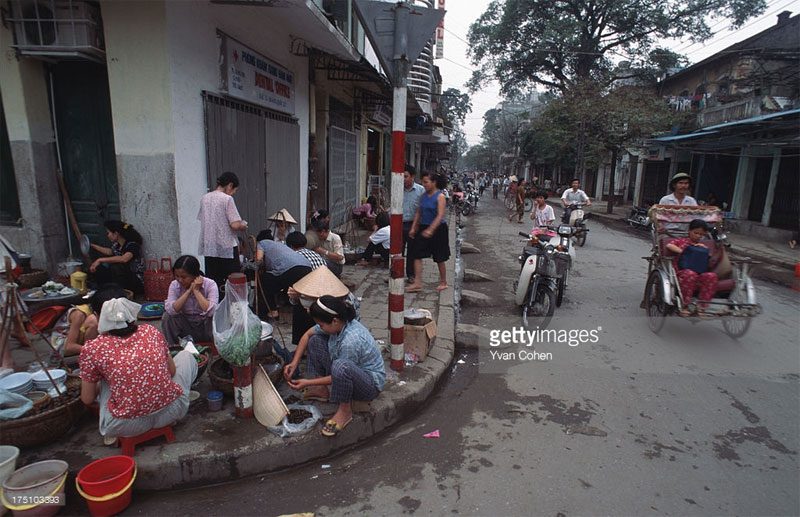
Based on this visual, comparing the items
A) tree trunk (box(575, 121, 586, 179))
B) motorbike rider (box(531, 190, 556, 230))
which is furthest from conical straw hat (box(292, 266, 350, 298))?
tree trunk (box(575, 121, 586, 179))

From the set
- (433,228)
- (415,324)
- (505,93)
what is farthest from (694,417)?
(505,93)

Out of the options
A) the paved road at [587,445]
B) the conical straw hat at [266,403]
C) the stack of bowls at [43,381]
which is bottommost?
the paved road at [587,445]

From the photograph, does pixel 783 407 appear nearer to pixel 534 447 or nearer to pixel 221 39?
pixel 534 447

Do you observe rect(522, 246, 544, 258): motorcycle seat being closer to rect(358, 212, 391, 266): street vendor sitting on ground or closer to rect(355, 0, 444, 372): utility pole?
rect(358, 212, 391, 266): street vendor sitting on ground

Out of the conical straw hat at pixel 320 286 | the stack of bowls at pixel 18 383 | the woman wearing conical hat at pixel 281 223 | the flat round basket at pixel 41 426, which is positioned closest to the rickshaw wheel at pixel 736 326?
the conical straw hat at pixel 320 286

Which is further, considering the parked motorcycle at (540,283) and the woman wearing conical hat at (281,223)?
the woman wearing conical hat at (281,223)

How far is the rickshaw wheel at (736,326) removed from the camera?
17.6 feet

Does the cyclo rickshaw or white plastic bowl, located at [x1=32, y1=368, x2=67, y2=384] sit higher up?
the cyclo rickshaw

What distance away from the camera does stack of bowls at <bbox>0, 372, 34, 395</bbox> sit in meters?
3.15

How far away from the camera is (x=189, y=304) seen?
13.4ft

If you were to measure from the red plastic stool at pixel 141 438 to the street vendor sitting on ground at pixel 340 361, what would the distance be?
850 mm

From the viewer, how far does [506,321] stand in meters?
6.16

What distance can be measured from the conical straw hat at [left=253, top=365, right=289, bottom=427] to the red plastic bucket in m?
0.83

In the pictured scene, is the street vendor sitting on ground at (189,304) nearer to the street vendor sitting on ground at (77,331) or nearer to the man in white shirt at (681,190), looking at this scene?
the street vendor sitting on ground at (77,331)
